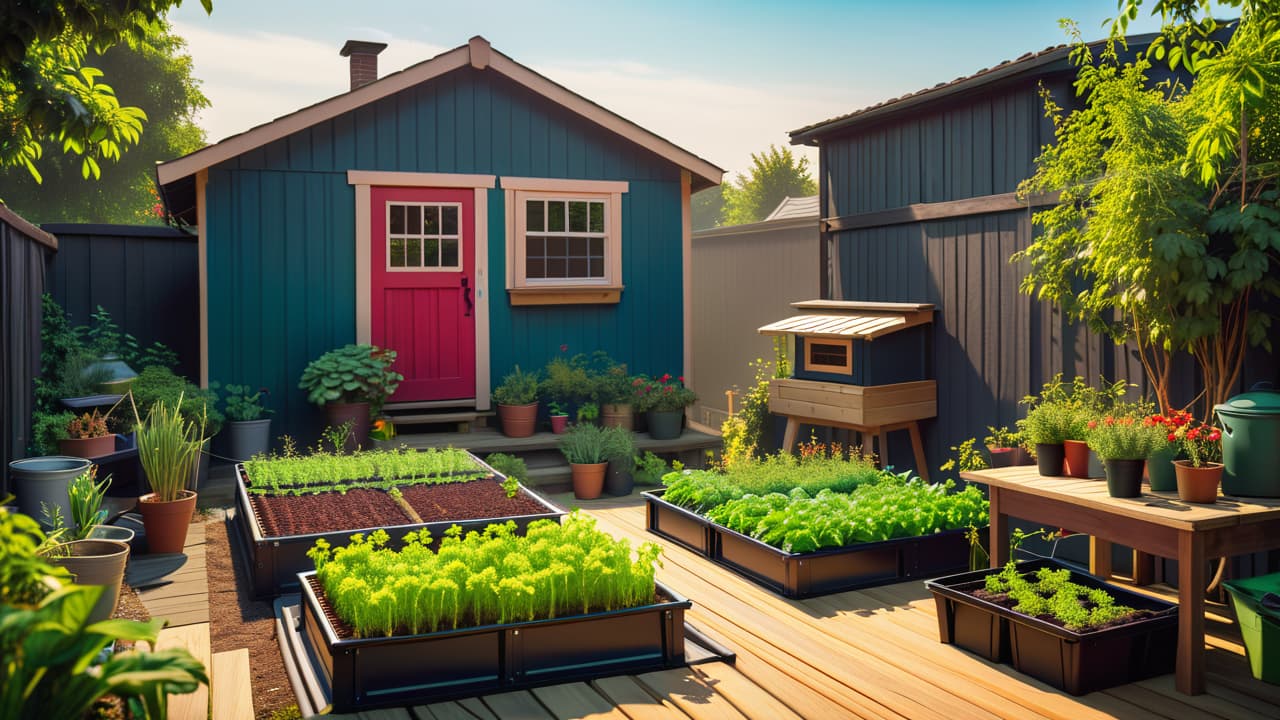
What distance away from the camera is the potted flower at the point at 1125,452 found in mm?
4082

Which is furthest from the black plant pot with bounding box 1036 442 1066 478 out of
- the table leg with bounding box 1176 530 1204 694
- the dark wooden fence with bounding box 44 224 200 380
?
the dark wooden fence with bounding box 44 224 200 380

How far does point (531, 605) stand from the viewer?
3.92 m

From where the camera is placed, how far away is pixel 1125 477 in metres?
4.08

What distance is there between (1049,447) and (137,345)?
769 centimetres

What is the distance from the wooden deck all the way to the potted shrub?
3345mm

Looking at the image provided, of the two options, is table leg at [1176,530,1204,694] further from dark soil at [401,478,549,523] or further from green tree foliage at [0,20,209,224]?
green tree foliage at [0,20,209,224]

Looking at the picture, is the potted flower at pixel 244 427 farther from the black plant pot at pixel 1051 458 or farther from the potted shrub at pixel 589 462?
the black plant pot at pixel 1051 458

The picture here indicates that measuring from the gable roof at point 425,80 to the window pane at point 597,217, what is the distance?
72 cm

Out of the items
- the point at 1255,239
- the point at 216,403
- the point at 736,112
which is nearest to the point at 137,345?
the point at 216,403

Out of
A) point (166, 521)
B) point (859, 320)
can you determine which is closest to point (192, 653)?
point (166, 521)

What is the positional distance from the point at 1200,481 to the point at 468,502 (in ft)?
12.9

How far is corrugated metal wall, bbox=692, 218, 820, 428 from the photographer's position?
11.4 meters

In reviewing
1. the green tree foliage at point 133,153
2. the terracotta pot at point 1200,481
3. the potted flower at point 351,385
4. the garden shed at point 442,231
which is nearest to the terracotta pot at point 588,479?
the garden shed at point 442,231

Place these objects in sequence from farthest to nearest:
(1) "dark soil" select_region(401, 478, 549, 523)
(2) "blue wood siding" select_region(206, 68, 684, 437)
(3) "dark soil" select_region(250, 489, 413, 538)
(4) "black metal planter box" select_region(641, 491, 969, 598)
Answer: (2) "blue wood siding" select_region(206, 68, 684, 437) → (1) "dark soil" select_region(401, 478, 549, 523) → (3) "dark soil" select_region(250, 489, 413, 538) → (4) "black metal planter box" select_region(641, 491, 969, 598)
